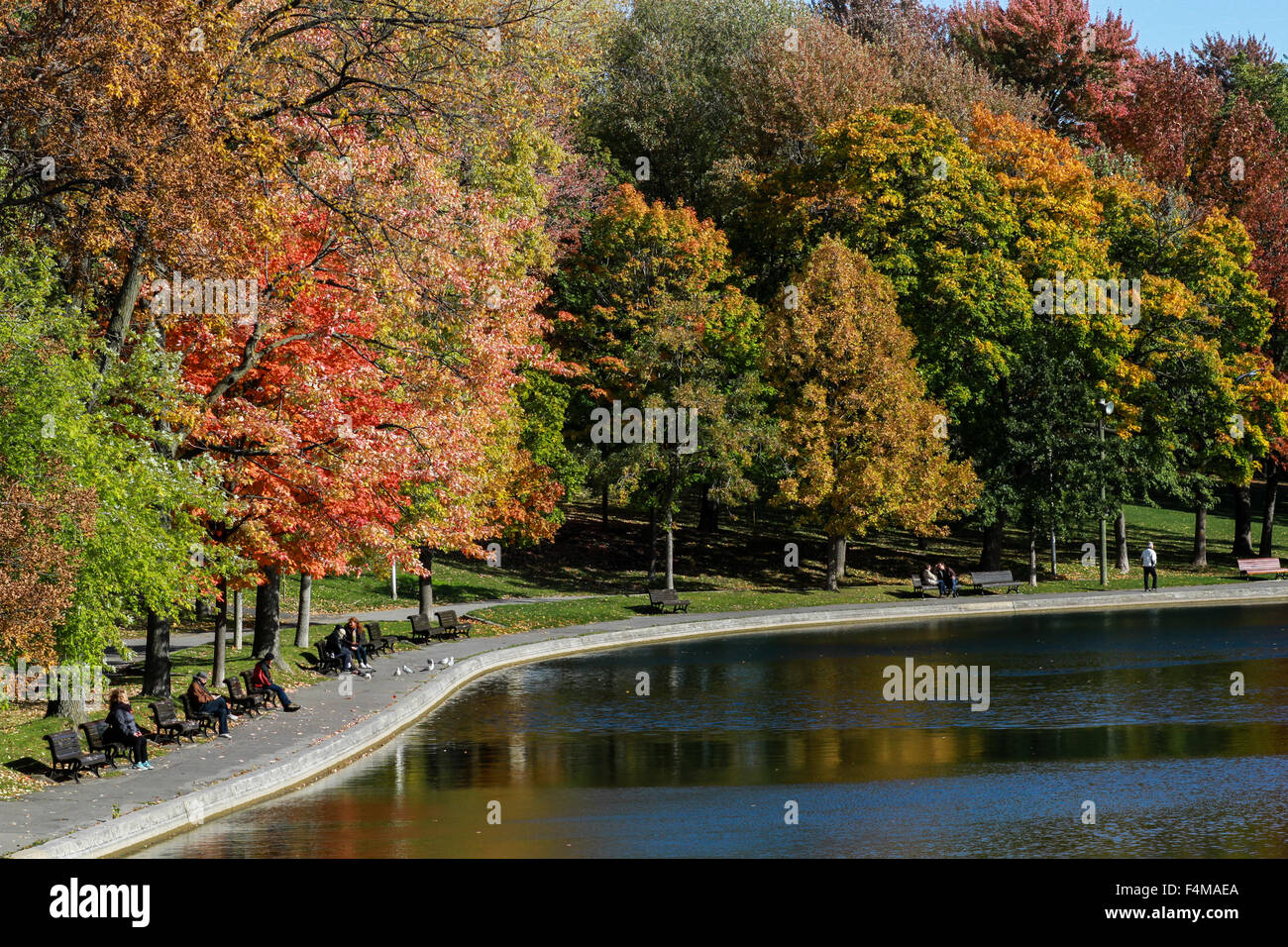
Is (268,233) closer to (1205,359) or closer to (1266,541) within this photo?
(1205,359)

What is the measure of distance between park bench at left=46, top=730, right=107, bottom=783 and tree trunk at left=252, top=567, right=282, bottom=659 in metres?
11.0

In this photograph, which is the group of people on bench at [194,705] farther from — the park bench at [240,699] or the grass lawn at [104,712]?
the grass lawn at [104,712]

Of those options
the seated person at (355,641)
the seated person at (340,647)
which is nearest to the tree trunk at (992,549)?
the seated person at (355,641)

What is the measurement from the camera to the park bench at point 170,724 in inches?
851

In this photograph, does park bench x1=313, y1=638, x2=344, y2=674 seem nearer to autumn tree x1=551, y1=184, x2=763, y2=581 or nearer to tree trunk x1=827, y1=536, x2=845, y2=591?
autumn tree x1=551, y1=184, x2=763, y2=581

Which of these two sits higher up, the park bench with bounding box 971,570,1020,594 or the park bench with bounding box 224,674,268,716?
the park bench with bounding box 971,570,1020,594

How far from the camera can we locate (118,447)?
68.4 ft

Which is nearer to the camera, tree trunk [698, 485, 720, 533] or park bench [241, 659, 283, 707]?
park bench [241, 659, 283, 707]

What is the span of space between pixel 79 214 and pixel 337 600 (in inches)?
957

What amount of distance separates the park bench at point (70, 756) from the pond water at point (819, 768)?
2.56 meters

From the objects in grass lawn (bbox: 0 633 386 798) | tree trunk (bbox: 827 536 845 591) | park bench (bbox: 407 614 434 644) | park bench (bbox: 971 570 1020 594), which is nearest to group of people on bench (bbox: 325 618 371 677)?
grass lawn (bbox: 0 633 386 798)

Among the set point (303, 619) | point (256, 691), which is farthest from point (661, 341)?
point (256, 691)

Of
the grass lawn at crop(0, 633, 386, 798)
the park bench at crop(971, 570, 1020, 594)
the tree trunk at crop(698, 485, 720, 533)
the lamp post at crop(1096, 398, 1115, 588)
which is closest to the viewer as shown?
the grass lawn at crop(0, 633, 386, 798)

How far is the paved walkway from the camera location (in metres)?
16.4
